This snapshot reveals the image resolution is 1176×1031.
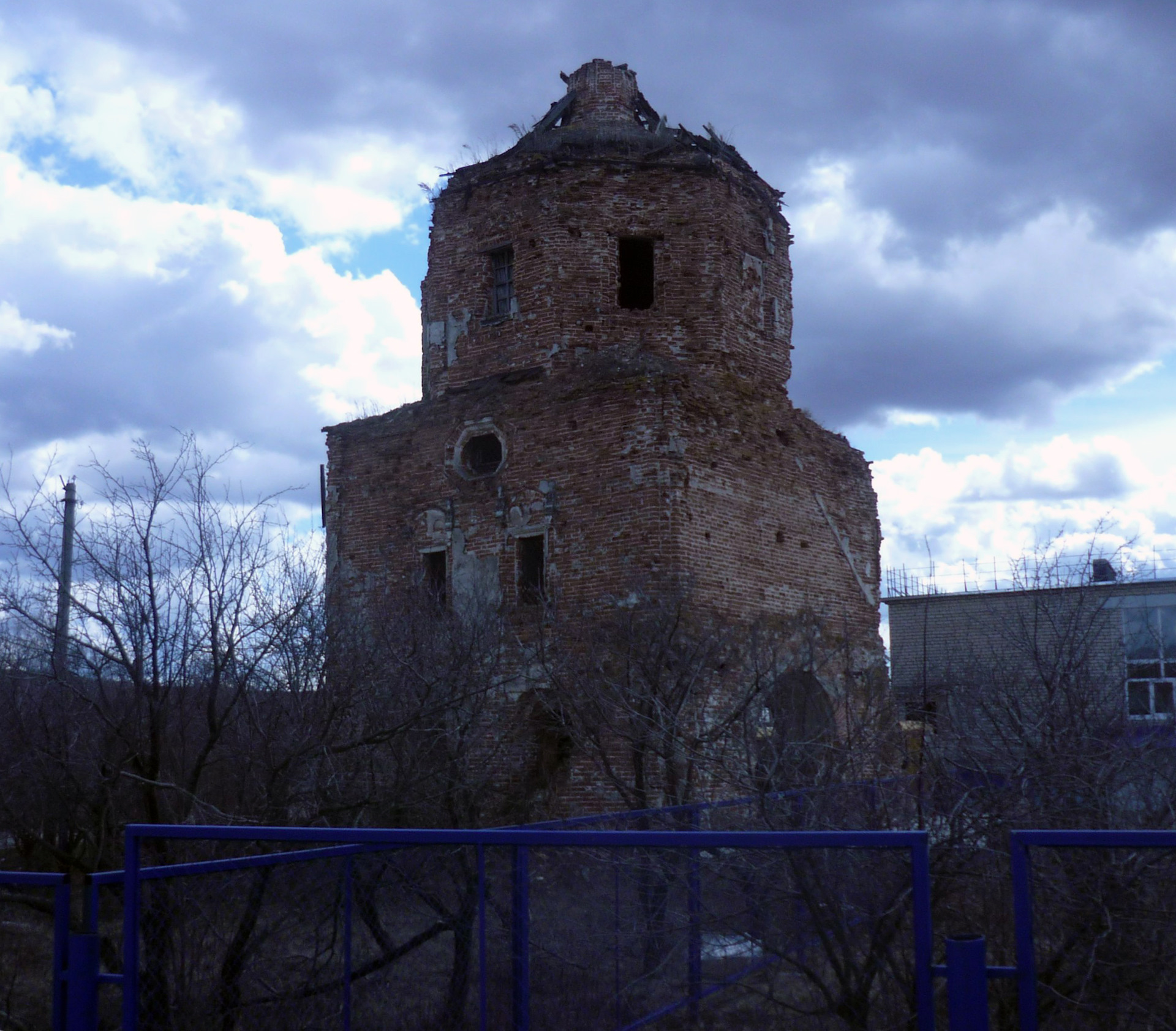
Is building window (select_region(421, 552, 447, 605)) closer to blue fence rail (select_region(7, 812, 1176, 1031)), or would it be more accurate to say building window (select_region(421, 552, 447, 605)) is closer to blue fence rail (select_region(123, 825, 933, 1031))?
blue fence rail (select_region(7, 812, 1176, 1031))

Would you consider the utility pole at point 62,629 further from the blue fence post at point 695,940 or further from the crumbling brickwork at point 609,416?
the crumbling brickwork at point 609,416

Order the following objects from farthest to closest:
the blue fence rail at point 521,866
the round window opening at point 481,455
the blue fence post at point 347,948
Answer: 1. the round window opening at point 481,455
2. the blue fence post at point 347,948
3. the blue fence rail at point 521,866

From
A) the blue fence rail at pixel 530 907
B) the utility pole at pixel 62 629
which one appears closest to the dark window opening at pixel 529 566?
the utility pole at pixel 62 629

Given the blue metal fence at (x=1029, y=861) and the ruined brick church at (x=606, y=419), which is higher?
the ruined brick church at (x=606, y=419)

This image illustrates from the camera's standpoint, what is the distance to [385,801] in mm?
8922

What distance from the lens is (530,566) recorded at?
1549cm

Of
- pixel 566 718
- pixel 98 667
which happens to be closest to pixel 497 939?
pixel 98 667

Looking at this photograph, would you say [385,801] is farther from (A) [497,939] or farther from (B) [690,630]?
(B) [690,630]

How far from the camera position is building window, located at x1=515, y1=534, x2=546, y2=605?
15.2m

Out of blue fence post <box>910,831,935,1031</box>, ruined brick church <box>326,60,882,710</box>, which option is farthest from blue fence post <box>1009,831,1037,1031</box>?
ruined brick church <box>326,60,882,710</box>

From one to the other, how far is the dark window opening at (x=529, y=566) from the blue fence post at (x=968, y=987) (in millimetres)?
12019

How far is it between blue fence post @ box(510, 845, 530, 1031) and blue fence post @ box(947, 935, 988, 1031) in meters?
1.76

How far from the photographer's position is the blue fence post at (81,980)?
455 centimetres

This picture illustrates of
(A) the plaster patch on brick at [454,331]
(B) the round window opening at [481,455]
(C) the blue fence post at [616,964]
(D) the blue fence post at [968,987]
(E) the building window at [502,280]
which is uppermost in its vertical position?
(E) the building window at [502,280]
